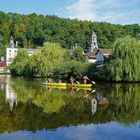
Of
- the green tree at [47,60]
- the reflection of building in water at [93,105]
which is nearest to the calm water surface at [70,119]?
the reflection of building in water at [93,105]

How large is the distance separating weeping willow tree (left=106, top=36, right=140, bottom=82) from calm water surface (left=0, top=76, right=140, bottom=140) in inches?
679

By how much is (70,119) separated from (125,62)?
27.9 metres

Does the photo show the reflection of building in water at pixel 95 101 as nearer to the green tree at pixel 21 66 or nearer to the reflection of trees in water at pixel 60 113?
the reflection of trees in water at pixel 60 113

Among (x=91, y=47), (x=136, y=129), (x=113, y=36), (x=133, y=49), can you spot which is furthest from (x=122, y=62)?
(x=113, y=36)

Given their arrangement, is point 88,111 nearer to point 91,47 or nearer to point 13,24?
point 91,47

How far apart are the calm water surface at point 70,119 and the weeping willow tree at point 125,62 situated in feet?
56.6

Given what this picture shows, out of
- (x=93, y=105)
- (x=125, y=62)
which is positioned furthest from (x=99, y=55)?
(x=93, y=105)

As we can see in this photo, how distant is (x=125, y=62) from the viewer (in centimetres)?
4659

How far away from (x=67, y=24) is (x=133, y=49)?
9188 cm

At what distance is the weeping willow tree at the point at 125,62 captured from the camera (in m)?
46.2

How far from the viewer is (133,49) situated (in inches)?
1898

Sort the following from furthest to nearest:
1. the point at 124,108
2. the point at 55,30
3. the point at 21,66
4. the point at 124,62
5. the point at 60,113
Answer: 1. the point at 55,30
2. the point at 21,66
3. the point at 124,62
4. the point at 124,108
5. the point at 60,113

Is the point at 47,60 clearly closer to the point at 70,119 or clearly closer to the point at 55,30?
the point at 70,119

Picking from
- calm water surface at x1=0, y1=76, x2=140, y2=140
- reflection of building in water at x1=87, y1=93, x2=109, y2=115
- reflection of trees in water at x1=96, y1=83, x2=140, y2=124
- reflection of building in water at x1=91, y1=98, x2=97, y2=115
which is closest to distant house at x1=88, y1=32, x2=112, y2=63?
reflection of trees in water at x1=96, y1=83, x2=140, y2=124
